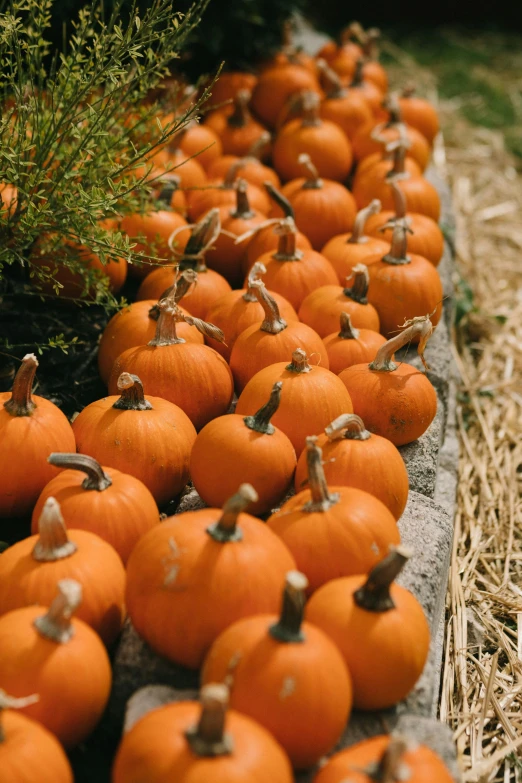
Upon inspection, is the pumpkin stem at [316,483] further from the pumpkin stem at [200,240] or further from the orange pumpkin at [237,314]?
the pumpkin stem at [200,240]

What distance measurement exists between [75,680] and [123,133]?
186 cm

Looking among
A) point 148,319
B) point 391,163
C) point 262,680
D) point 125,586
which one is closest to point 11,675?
point 125,586

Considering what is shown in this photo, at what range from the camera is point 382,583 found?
1648mm

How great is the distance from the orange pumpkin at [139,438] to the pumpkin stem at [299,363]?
13.8 inches

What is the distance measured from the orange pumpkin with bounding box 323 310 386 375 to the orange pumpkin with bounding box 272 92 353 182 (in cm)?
176

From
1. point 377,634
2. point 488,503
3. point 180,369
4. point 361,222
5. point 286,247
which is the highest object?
point 361,222

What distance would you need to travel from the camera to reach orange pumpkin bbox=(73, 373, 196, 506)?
2219 mm

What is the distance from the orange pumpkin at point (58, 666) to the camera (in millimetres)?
1551

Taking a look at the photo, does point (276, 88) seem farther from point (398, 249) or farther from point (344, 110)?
point (398, 249)

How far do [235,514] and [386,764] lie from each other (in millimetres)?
564

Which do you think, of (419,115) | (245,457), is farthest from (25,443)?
(419,115)

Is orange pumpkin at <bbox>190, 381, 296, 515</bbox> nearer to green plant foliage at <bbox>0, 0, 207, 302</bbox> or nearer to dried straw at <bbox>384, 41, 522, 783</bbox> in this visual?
green plant foliage at <bbox>0, 0, 207, 302</bbox>

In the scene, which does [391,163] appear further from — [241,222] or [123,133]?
[123,133]

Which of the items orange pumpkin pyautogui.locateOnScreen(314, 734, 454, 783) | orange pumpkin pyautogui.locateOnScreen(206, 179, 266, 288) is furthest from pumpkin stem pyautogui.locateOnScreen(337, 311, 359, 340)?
orange pumpkin pyautogui.locateOnScreen(314, 734, 454, 783)
